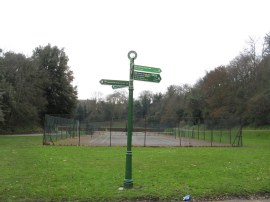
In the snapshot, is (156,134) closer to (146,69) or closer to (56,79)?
(56,79)

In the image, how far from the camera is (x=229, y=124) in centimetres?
3922

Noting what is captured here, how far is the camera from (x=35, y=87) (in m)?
72.8

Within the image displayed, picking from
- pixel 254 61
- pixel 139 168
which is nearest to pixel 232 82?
pixel 254 61

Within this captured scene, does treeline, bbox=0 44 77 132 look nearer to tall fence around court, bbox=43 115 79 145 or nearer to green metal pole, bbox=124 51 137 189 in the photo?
tall fence around court, bbox=43 115 79 145

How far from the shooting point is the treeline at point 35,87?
2557 inches

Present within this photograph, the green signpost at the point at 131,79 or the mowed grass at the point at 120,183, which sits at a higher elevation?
the green signpost at the point at 131,79

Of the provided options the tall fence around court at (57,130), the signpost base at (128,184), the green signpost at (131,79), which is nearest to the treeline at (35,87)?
the tall fence around court at (57,130)

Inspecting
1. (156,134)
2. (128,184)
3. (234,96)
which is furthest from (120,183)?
(234,96)

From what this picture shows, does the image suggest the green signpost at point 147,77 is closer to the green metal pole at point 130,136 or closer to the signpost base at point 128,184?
the green metal pole at point 130,136

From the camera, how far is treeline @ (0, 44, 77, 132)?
213 feet

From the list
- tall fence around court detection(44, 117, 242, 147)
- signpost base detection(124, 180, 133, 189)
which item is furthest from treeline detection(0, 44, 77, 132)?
signpost base detection(124, 180, 133, 189)

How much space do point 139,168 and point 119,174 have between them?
2024mm

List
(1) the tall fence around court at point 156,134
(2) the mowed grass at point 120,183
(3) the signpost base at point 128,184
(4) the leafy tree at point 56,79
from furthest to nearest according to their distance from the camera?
1. (4) the leafy tree at point 56,79
2. (1) the tall fence around court at point 156,134
3. (3) the signpost base at point 128,184
4. (2) the mowed grass at point 120,183

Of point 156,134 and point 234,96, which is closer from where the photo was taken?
point 156,134
